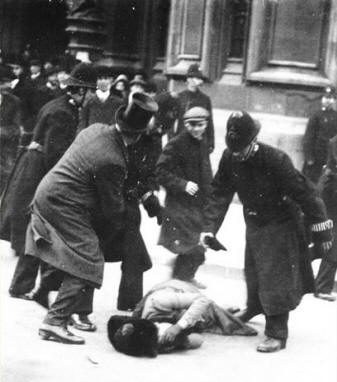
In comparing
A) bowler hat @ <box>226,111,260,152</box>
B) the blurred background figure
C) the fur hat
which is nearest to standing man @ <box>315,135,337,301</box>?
bowler hat @ <box>226,111,260,152</box>

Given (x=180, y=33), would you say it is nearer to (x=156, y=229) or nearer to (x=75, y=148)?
(x=156, y=229)

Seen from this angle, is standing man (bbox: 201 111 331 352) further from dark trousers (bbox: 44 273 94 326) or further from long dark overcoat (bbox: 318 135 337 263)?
long dark overcoat (bbox: 318 135 337 263)

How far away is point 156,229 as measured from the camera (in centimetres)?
1300

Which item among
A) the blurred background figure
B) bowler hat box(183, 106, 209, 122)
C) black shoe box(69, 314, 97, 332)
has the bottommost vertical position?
black shoe box(69, 314, 97, 332)

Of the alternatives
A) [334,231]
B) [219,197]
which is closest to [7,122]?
[334,231]

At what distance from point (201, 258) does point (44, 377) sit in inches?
138

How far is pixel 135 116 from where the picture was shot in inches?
282

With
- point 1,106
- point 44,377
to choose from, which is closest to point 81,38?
point 1,106

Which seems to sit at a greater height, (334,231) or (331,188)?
(331,188)

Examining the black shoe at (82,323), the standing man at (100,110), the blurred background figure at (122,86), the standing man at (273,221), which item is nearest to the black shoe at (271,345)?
the standing man at (273,221)

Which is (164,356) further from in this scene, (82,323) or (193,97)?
(193,97)

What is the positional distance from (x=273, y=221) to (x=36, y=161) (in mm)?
2526

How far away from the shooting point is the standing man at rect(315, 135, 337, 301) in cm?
963

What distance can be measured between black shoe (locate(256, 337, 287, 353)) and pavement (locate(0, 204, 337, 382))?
0.17 feet
